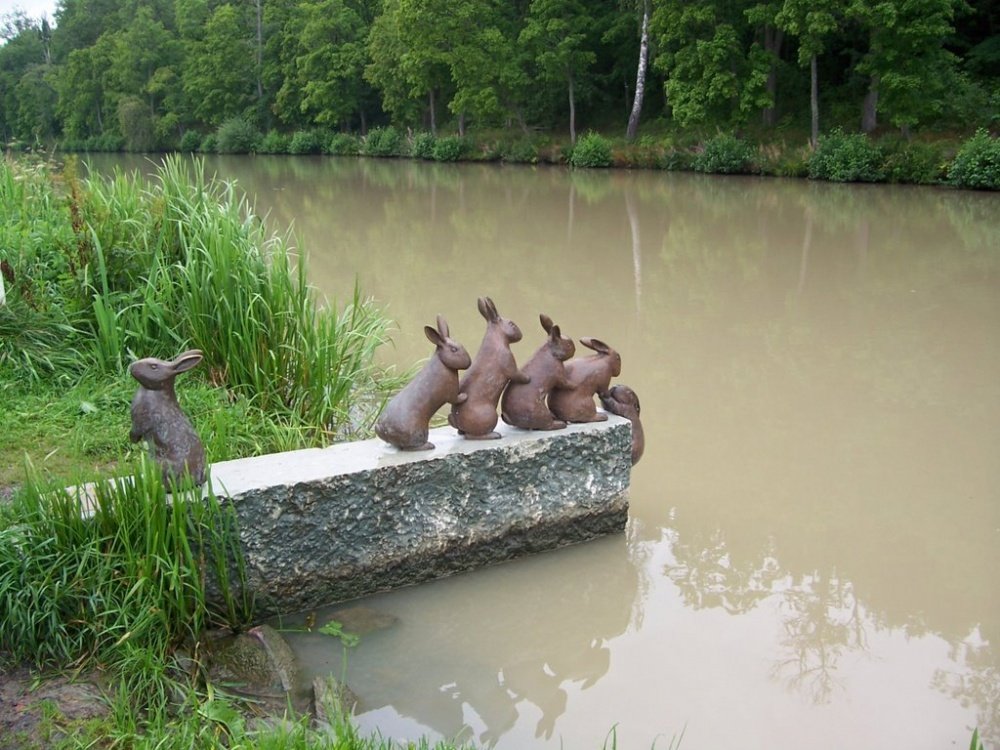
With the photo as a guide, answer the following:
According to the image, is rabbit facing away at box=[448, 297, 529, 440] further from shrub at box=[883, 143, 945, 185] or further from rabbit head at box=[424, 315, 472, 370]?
shrub at box=[883, 143, 945, 185]

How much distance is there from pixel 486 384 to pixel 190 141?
130 ft

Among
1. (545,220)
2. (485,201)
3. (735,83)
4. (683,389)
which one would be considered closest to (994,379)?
(683,389)

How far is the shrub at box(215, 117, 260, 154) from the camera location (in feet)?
120

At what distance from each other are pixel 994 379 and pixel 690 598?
3.51 meters

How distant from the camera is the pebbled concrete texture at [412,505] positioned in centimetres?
293

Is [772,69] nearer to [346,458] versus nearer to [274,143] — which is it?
[346,458]

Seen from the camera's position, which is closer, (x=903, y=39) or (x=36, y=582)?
(x=36, y=582)

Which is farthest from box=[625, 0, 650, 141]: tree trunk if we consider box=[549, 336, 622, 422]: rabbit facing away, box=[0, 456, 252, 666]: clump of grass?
box=[0, 456, 252, 666]: clump of grass

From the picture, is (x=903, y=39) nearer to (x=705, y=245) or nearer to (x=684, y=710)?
(x=705, y=245)

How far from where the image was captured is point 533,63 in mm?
26797

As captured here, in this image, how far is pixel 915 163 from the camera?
52.9 feet

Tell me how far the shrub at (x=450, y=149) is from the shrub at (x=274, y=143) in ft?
34.7

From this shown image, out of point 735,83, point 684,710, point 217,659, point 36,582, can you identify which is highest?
point 735,83

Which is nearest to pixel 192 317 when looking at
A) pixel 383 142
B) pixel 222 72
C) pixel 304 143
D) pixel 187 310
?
pixel 187 310
